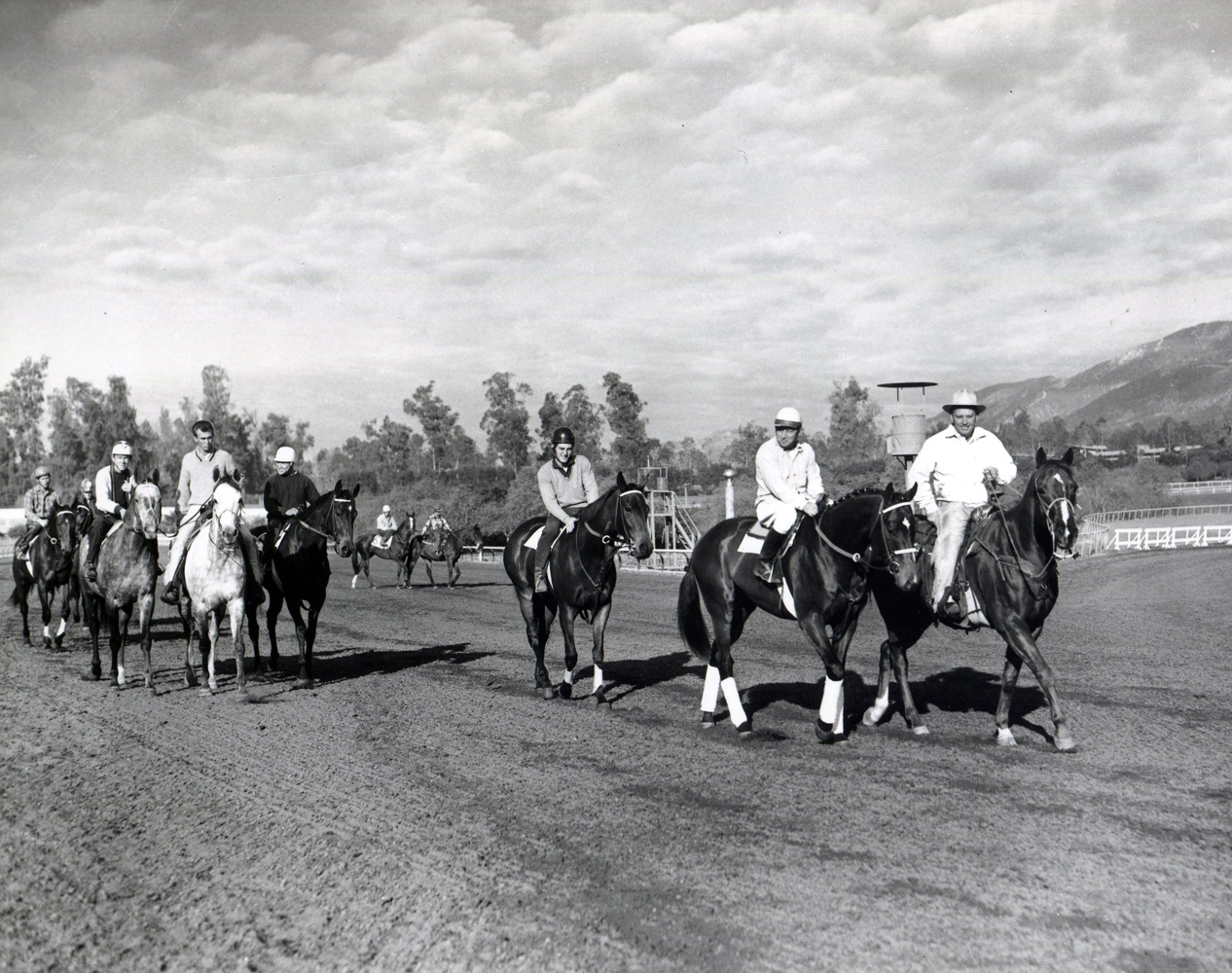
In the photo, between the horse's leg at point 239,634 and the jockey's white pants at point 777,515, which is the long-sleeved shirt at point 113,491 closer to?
the horse's leg at point 239,634

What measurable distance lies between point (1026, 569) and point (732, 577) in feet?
8.31

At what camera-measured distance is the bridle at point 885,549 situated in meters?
7.32

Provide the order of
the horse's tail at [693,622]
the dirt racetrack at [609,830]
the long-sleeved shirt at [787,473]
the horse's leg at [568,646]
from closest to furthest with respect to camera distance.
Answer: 1. the dirt racetrack at [609,830]
2. the long-sleeved shirt at [787,473]
3. the horse's tail at [693,622]
4. the horse's leg at [568,646]

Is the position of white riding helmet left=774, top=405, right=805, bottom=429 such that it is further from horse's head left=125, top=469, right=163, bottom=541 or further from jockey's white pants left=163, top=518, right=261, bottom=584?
horse's head left=125, top=469, right=163, bottom=541

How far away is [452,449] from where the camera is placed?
84.7 m

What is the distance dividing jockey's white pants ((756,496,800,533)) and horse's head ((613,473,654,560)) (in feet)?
3.71

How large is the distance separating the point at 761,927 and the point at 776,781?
2397 mm

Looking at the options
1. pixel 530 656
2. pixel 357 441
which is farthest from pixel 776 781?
pixel 357 441

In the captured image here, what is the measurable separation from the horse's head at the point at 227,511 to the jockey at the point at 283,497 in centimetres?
76

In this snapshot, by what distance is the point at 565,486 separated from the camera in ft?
33.8

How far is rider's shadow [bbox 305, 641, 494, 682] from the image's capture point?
12.3m

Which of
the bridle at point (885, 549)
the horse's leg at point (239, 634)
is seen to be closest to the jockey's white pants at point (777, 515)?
the bridle at point (885, 549)

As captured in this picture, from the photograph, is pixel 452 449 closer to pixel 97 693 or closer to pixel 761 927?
pixel 97 693

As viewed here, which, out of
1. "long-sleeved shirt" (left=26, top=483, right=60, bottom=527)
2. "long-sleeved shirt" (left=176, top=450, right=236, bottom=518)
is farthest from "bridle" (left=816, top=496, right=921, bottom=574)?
"long-sleeved shirt" (left=26, top=483, right=60, bottom=527)
